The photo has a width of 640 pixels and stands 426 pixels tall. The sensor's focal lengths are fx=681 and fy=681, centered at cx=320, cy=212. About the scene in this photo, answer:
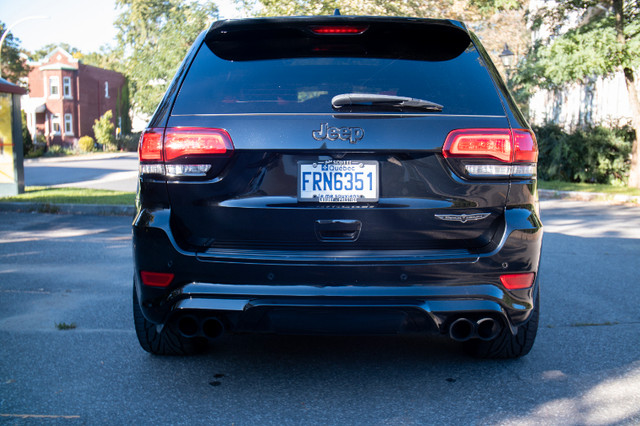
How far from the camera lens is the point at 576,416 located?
312 centimetres

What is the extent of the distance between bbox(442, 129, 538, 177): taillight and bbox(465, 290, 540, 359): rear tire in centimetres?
96

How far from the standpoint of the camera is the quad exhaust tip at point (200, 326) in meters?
3.21

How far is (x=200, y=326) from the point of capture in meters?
3.22

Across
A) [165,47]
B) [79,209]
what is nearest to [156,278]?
[79,209]

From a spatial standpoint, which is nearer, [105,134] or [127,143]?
[105,134]

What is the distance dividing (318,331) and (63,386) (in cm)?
142

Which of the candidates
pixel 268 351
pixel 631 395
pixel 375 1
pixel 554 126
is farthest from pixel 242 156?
pixel 554 126

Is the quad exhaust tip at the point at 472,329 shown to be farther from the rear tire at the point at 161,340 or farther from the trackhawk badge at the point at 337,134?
the rear tire at the point at 161,340

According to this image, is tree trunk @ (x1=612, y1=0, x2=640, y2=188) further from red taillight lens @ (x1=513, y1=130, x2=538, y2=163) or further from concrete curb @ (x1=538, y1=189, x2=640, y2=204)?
red taillight lens @ (x1=513, y1=130, x2=538, y2=163)

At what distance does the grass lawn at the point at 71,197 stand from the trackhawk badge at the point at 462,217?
990 cm

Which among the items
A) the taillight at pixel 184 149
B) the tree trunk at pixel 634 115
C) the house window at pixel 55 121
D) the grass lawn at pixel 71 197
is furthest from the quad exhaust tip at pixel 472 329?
the house window at pixel 55 121

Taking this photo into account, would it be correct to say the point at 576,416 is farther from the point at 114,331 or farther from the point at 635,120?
the point at 635,120

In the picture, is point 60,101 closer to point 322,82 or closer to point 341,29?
point 341,29

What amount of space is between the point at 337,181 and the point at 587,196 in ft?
45.1
